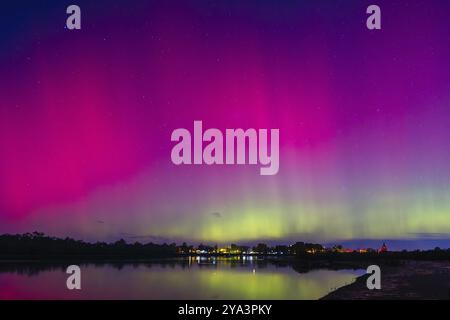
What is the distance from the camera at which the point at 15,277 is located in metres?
49.0
